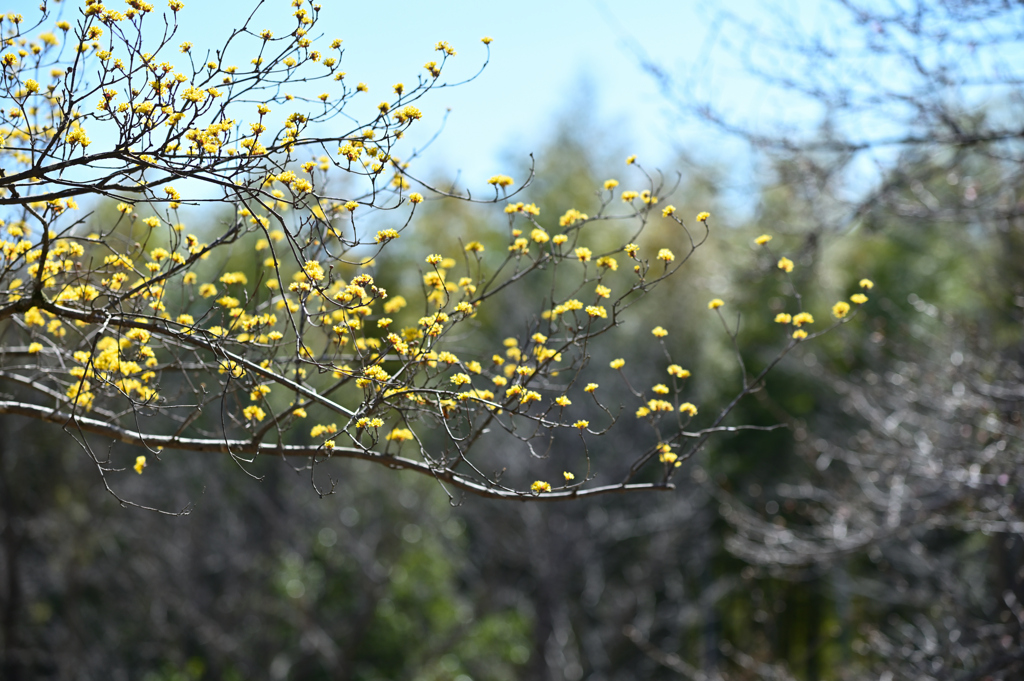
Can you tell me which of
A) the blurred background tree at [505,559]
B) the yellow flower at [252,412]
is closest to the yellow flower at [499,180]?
the yellow flower at [252,412]

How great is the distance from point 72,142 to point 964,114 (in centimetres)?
455

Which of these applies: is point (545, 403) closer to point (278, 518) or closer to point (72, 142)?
point (278, 518)

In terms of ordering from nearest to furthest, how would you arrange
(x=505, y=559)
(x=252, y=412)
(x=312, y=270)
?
(x=312, y=270) < (x=252, y=412) < (x=505, y=559)

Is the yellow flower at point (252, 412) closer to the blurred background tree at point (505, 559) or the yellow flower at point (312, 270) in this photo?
the yellow flower at point (312, 270)

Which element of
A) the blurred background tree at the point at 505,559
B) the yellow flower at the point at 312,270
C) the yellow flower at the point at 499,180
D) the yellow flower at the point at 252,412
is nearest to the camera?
the yellow flower at the point at 312,270

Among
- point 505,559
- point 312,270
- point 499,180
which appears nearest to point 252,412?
point 312,270

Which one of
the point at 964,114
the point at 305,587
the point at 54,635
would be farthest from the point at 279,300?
the point at 54,635

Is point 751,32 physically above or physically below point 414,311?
below

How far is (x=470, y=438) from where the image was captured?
9.27ft

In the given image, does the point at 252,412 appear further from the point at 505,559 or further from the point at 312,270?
the point at 505,559

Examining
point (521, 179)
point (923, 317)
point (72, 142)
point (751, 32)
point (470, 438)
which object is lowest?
point (470, 438)

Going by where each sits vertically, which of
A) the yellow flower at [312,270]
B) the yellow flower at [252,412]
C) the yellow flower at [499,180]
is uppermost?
the yellow flower at [499,180]

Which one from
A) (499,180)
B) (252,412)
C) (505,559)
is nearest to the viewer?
(499,180)

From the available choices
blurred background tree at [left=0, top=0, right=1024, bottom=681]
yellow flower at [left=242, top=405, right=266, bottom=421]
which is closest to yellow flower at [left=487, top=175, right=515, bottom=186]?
yellow flower at [left=242, top=405, right=266, bottom=421]
